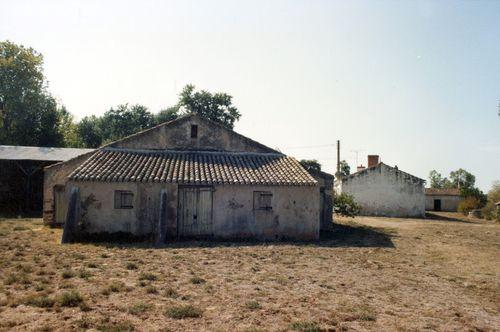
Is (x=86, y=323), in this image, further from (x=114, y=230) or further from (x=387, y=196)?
(x=387, y=196)

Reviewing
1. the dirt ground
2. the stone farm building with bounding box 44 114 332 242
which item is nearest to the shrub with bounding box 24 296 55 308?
the dirt ground

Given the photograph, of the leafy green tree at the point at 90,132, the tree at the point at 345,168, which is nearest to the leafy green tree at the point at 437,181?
the tree at the point at 345,168

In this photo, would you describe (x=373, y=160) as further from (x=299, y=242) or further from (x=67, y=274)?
→ (x=67, y=274)

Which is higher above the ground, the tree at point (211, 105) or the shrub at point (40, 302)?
the tree at point (211, 105)

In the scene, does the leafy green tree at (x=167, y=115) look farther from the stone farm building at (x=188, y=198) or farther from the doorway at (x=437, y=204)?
the doorway at (x=437, y=204)

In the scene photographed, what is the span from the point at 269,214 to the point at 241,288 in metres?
8.31

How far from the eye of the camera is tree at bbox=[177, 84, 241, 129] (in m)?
54.2

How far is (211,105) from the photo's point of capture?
5447cm

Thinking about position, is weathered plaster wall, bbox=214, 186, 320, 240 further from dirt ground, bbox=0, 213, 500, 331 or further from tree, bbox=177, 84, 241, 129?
tree, bbox=177, 84, 241, 129

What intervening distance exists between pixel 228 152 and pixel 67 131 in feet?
134

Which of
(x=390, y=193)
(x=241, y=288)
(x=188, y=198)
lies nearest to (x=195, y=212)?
(x=188, y=198)

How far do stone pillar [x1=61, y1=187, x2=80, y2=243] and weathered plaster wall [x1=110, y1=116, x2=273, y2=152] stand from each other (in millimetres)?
4572

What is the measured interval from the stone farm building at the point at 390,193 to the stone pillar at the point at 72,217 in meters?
30.7

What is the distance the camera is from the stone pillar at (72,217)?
1530 centimetres
